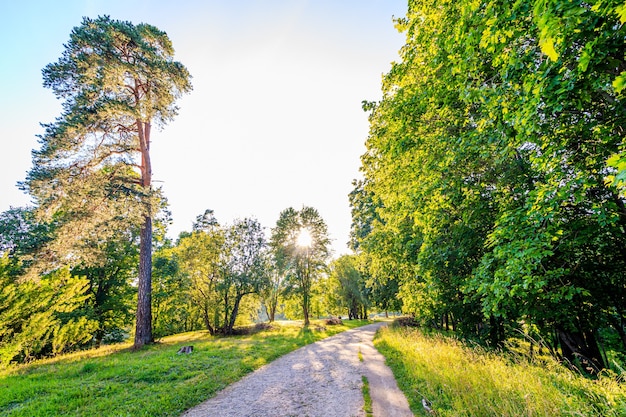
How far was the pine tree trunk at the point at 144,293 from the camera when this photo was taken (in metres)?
15.0

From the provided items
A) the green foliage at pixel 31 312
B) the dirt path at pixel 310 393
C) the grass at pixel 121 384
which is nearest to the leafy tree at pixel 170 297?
the green foliage at pixel 31 312

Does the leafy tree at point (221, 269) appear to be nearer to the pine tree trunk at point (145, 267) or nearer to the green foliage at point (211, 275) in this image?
the green foliage at point (211, 275)

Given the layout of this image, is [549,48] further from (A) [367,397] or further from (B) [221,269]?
(B) [221,269]

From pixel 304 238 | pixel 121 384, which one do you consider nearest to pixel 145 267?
pixel 121 384

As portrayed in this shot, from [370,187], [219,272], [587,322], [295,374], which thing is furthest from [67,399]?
[219,272]

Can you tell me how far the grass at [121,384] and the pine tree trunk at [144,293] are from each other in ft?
9.60

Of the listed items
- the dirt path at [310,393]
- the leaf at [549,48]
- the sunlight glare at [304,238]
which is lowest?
the dirt path at [310,393]

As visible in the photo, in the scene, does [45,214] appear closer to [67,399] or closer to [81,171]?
[81,171]

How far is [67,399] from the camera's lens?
6883 millimetres

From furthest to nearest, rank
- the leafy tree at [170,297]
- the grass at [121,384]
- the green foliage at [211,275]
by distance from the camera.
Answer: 1. the green foliage at [211,275]
2. the leafy tree at [170,297]
3. the grass at [121,384]

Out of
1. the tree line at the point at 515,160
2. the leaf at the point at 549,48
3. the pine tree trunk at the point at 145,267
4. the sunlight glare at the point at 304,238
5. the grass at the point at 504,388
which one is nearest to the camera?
the leaf at the point at 549,48

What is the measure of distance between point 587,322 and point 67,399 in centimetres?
1452

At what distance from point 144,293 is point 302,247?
20.6m

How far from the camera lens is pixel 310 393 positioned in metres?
7.55
